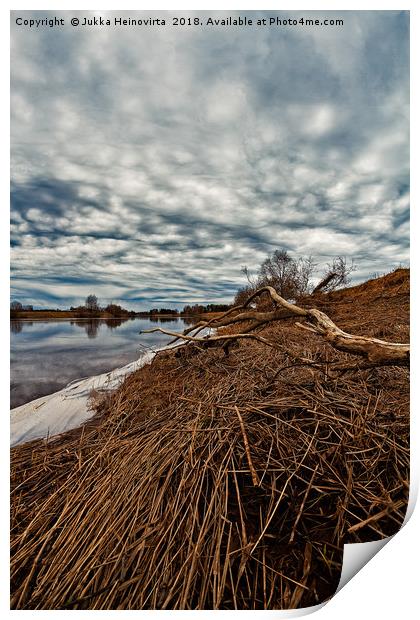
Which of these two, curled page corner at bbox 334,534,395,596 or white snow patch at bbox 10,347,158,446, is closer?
curled page corner at bbox 334,534,395,596

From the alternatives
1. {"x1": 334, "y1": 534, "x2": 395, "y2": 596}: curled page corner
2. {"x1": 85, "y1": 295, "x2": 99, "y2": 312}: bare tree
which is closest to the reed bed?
{"x1": 334, "y1": 534, "x2": 395, "y2": 596}: curled page corner

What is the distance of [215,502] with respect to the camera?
142 centimetres

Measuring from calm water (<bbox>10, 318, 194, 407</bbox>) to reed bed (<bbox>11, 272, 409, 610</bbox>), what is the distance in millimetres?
645

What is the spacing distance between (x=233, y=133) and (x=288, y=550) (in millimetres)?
2386

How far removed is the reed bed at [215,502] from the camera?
4.29 feet

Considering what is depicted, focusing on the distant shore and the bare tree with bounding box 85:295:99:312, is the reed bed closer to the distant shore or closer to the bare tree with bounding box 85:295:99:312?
the distant shore

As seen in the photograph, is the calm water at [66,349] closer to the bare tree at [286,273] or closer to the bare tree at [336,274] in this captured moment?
the bare tree at [286,273]

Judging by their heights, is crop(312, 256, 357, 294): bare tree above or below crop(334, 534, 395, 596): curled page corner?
above

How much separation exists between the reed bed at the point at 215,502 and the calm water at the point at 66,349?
0.64 metres

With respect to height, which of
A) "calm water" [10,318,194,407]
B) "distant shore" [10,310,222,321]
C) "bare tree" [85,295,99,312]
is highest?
"bare tree" [85,295,99,312]

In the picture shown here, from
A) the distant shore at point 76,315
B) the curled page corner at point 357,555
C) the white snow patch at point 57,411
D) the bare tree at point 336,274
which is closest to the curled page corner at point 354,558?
the curled page corner at point 357,555

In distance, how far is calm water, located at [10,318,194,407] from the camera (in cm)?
221
